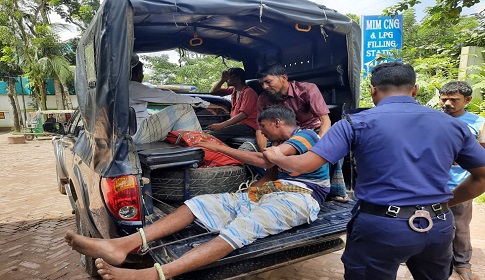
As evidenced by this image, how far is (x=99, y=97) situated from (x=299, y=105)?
1.94 m

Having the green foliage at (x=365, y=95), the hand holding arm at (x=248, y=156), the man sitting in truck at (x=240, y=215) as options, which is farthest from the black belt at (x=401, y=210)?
the green foliage at (x=365, y=95)

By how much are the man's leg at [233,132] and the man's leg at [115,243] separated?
178 cm

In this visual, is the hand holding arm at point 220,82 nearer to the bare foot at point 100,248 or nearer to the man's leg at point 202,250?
the man's leg at point 202,250

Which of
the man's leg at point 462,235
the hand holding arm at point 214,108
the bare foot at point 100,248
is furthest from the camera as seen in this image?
the hand holding arm at point 214,108

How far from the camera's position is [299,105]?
350 cm

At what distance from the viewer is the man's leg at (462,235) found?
3076mm

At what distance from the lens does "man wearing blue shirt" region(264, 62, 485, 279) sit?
62.2 inches

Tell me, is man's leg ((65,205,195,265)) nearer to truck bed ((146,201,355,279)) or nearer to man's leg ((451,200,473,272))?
truck bed ((146,201,355,279))

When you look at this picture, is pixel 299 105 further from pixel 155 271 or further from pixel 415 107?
pixel 155 271

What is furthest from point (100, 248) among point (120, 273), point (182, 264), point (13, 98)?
point (13, 98)

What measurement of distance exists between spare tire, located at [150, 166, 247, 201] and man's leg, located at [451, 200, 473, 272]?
6.72 feet

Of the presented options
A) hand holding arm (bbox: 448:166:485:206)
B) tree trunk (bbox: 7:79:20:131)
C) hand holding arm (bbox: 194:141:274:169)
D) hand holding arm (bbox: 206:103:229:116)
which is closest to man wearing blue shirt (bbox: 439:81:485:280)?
hand holding arm (bbox: 448:166:485:206)

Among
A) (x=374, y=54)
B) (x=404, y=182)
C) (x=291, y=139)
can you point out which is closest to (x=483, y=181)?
(x=404, y=182)

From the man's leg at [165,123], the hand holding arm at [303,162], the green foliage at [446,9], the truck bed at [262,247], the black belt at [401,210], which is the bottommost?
the truck bed at [262,247]
